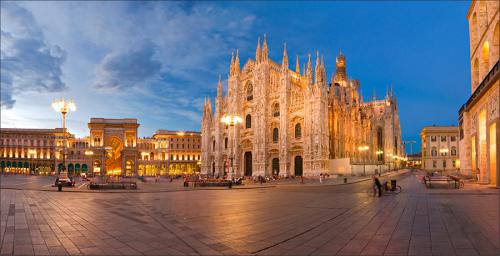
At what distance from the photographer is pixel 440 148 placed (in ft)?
333

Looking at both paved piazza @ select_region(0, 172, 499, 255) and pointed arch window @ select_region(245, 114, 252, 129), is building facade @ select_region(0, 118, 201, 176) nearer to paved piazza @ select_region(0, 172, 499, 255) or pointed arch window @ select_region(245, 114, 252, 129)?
pointed arch window @ select_region(245, 114, 252, 129)

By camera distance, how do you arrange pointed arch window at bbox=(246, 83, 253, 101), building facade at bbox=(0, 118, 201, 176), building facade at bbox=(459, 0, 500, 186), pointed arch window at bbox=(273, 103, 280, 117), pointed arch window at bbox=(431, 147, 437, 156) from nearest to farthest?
1. building facade at bbox=(459, 0, 500, 186)
2. pointed arch window at bbox=(273, 103, 280, 117)
3. pointed arch window at bbox=(246, 83, 253, 101)
4. building facade at bbox=(0, 118, 201, 176)
5. pointed arch window at bbox=(431, 147, 437, 156)

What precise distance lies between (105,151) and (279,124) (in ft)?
161

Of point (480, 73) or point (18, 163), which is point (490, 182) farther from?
point (18, 163)

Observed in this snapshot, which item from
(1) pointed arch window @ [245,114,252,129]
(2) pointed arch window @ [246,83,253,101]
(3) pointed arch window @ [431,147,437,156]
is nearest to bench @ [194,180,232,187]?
(1) pointed arch window @ [245,114,252,129]

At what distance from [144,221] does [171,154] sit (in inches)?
3688

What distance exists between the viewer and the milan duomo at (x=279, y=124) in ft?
173

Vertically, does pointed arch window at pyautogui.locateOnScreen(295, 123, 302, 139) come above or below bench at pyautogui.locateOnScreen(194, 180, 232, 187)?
above

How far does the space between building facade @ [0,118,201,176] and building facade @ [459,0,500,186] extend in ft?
225

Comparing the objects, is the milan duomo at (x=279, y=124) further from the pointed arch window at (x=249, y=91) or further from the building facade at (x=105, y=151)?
the building facade at (x=105, y=151)

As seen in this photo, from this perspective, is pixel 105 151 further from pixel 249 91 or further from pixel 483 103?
pixel 483 103

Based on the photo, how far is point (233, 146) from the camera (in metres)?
62.9

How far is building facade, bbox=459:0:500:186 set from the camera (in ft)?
82.3

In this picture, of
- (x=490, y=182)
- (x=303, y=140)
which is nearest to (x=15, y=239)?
(x=490, y=182)
